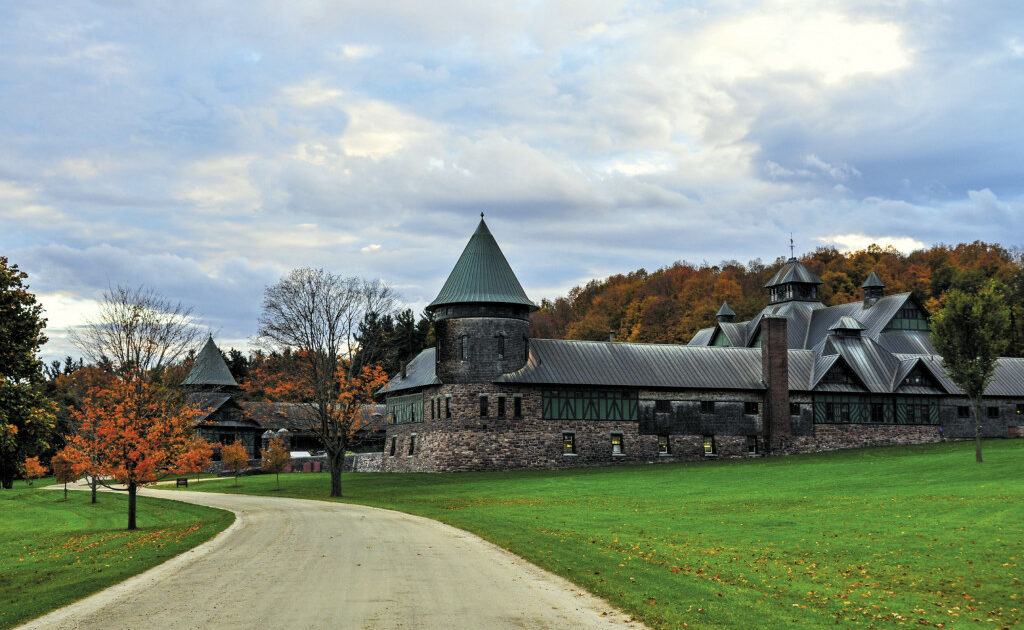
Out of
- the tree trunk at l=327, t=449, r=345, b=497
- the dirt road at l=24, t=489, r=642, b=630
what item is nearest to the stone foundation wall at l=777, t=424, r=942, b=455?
the tree trunk at l=327, t=449, r=345, b=497

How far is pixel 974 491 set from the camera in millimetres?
30141

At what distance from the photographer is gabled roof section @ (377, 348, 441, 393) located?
206 ft

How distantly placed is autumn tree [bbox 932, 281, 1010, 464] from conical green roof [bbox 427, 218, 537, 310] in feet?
86.2

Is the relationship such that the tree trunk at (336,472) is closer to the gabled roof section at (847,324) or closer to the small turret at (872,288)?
the gabled roof section at (847,324)

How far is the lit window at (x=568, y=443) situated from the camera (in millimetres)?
59438

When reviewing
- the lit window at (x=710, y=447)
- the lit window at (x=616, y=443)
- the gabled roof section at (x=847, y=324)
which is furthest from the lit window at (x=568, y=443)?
the gabled roof section at (x=847, y=324)

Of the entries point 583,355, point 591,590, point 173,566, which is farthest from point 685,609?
point 583,355

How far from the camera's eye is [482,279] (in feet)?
195

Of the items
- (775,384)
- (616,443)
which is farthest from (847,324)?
(616,443)

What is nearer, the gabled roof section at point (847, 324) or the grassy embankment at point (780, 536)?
the grassy embankment at point (780, 536)

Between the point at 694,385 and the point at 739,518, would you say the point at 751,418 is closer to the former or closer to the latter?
the point at 694,385

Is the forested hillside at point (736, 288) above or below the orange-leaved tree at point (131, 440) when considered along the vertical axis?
above

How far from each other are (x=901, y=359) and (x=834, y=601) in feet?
194

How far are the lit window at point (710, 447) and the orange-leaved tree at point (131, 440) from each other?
3927cm
